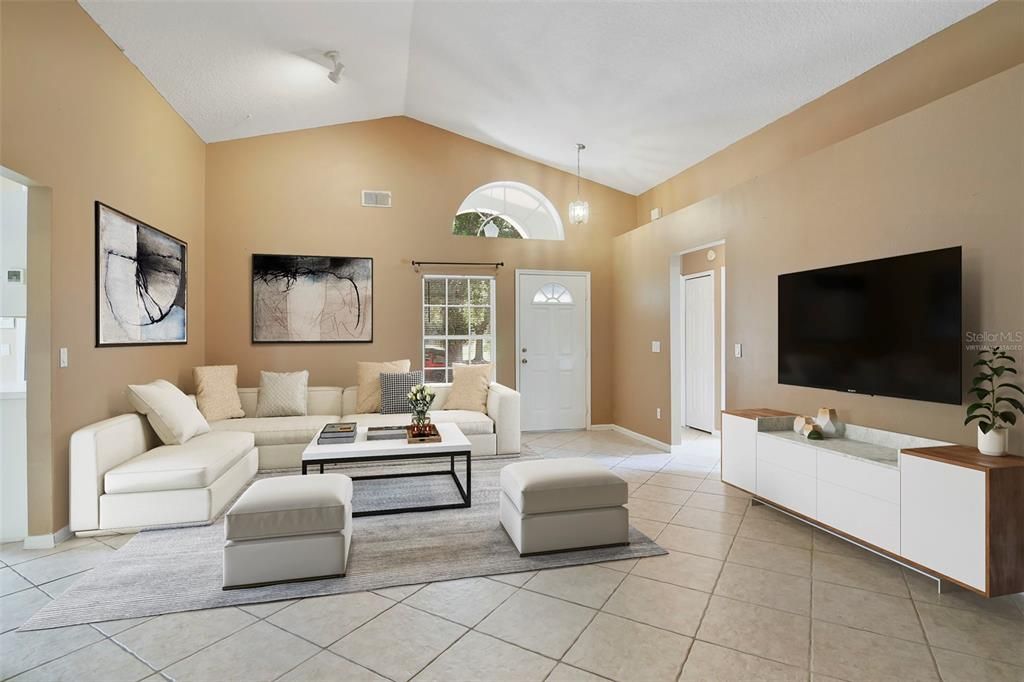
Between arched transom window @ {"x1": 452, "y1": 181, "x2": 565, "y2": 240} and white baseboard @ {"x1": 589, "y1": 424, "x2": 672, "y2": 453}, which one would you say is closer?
white baseboard @ {"x1": 589, "y1": 424, "x2": 672, "y2": 453}

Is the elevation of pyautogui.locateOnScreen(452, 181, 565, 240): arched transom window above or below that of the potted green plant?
above

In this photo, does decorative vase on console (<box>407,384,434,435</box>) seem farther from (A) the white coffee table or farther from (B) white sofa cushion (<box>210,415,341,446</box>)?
(B) white sofa cushion (<box>210,415,341,446</box>)

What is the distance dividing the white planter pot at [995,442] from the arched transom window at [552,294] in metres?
4.56

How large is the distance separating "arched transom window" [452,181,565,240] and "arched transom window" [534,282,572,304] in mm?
644

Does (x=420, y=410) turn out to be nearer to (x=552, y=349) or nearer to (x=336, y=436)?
(x=336, y=436)

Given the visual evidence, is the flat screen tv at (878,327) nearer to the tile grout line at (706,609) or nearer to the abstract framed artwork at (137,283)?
the tile grout line at (706,609)

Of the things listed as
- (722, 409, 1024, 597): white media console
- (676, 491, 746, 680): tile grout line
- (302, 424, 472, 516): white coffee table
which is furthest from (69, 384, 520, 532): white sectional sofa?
(722, 409, 1024, 597): white media console

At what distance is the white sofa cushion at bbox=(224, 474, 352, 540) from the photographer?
247 cm

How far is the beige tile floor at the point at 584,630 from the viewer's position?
6.19 ft

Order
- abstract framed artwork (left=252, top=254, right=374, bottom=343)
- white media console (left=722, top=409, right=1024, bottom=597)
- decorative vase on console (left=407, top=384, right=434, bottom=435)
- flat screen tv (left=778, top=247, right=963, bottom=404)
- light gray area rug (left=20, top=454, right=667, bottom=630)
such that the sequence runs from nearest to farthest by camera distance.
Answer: white media console (left=722, top=409, right=1024, bottom=597) → light gray area rug (left=20, top=454, right=667, bottom=630) → flat screen tv (left=778, top=247, right=963, bottom=404) → decorative vase on console (left=407, top=384, right=434, bottom=435) → abstract framed artwork (left=252, top=254, right=374, bottom=343)

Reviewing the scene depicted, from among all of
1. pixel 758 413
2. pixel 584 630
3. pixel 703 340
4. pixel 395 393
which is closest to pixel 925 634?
pixel 584 630

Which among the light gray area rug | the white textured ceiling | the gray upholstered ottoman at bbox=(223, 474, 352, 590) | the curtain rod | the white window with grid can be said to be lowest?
the light gray area rug

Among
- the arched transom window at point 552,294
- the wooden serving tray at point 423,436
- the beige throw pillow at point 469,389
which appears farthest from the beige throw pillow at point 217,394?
the arched transom window at point 552,294

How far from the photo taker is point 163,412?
3730mm
